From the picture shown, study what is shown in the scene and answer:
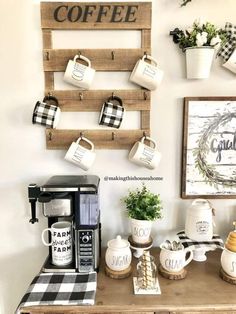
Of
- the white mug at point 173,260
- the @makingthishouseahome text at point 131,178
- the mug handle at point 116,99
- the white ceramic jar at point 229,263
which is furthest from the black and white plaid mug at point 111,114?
the white ceramic jar at point 229,263

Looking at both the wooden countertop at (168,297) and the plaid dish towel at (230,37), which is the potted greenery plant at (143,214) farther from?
the plaid dish towel at (230,37)

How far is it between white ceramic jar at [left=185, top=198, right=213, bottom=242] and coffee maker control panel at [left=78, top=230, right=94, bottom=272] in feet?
1.44

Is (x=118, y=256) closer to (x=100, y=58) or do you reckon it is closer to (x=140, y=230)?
(x=140, y=230)

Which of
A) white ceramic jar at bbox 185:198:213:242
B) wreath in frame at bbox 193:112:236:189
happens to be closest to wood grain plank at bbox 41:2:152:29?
wreath in frame at bbox 193:112:236:189

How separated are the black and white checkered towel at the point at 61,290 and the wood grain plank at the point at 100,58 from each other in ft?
2.86

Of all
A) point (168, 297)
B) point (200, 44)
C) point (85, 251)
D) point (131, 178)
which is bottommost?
point (168, 297)

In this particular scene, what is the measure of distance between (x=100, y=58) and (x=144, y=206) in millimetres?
679

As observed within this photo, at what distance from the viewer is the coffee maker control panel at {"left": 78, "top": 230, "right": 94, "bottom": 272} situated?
48.1 inches

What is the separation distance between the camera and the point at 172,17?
131 centimetres

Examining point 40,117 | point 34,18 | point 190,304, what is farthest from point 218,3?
point 190,304

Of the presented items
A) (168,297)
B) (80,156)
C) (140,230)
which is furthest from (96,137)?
(168,297)

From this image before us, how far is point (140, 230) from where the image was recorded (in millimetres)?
1296

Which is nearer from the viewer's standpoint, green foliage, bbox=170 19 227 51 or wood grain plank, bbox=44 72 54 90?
green foliage, bbox=170 19 227 51

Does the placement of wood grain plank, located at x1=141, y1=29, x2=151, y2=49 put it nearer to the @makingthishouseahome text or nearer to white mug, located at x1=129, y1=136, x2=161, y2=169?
white mug, located at x1=129, y1=136, x2=161, y2=169
